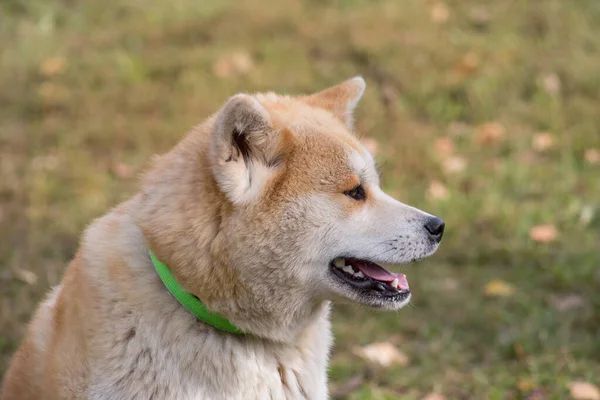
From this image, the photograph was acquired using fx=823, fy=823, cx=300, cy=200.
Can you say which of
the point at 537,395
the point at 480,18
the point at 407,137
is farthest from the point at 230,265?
the point at 480,18

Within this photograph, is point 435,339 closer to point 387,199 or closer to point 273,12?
point 387,199

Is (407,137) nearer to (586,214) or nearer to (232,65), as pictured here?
(586,214)

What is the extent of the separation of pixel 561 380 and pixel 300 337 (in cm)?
182

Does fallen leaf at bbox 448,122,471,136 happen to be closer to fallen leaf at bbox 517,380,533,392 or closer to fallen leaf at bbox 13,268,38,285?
fallen leaf at bbox 517,380,533,392

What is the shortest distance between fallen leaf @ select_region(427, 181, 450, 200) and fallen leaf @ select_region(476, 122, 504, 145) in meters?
0.84

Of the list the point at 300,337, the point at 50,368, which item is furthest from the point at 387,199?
the point at 50,368

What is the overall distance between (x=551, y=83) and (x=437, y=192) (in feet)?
6.61

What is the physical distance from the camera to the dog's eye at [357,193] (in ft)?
9.60

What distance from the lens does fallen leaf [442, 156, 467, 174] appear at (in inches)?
253

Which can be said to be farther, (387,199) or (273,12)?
(273,12)

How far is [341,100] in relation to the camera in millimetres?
3371

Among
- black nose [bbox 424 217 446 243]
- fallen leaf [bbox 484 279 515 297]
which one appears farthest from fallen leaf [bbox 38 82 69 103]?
black nose [bbox 424 217 446 243]

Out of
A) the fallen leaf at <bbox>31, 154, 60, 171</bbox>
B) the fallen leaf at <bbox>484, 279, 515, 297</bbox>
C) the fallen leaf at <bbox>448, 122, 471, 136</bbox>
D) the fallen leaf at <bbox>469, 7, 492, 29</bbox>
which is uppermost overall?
the fallen leaf at <bbox>469, 7, 492, 29</bbox>

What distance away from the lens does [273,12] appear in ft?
27.4
